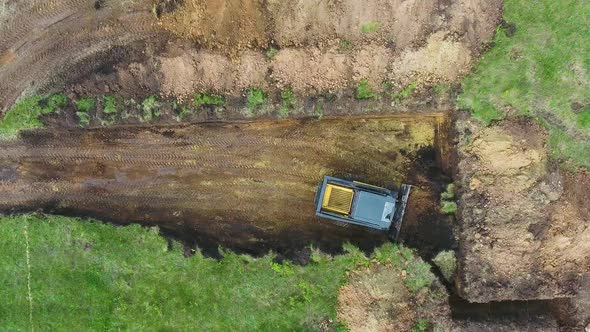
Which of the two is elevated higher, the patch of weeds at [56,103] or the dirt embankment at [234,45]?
the dirt embankment at [234,45]

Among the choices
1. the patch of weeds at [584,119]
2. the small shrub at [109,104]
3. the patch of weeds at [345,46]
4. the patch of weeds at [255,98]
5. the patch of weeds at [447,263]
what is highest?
the patch of weeds at [345,46]

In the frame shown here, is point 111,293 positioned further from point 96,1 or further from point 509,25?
point 509,25

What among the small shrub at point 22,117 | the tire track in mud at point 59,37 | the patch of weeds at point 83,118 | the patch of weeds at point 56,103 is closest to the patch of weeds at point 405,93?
the tire track in mud at point 59,37

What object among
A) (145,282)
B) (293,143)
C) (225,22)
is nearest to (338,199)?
(293,143)

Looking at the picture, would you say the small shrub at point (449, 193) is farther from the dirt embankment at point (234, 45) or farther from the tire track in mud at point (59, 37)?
the tire track in mud at point (59, 37)

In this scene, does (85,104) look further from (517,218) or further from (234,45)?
(517,218)

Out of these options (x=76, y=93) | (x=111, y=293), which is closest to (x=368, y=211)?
(x=111, y=293)

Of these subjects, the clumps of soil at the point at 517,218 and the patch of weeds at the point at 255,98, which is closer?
the clumps of soil at the point at 517,218
